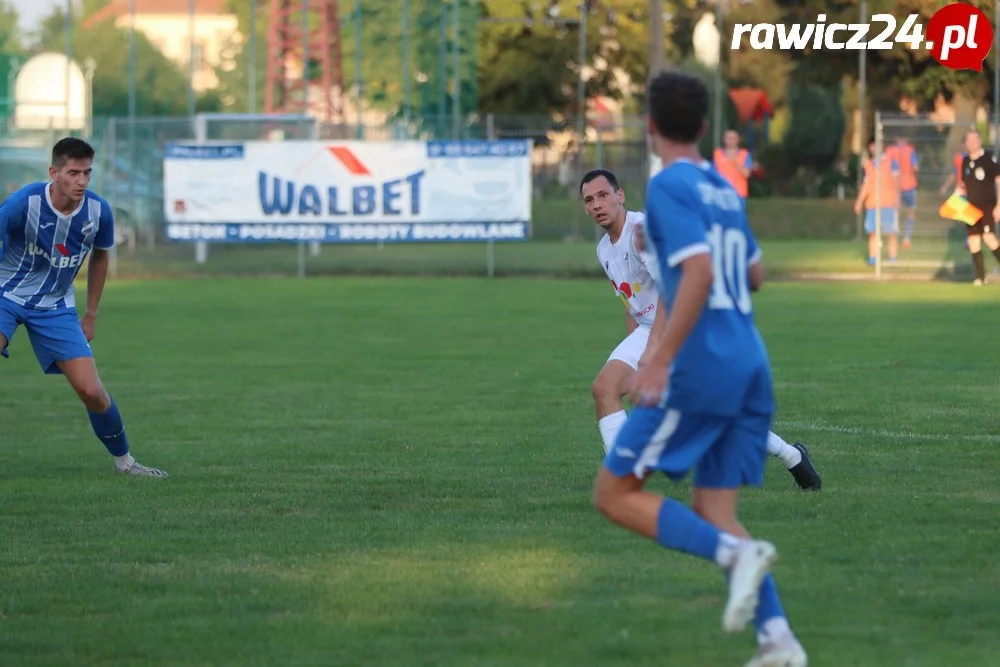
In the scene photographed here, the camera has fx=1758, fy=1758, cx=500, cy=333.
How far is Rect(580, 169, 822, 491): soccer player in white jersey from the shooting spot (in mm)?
8539

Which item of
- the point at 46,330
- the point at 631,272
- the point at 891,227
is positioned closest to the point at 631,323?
the point at 631,272

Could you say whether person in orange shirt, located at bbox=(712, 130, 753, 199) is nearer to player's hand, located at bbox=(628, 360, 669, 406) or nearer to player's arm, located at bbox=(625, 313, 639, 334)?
player's arm, located at bbox=(625, 313, 639, 334)

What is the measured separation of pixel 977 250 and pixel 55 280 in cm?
1826

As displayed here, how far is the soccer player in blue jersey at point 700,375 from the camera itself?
→ 5.20 metres

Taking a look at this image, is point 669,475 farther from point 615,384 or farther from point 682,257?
point 615,384

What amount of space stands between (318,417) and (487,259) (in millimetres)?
18863

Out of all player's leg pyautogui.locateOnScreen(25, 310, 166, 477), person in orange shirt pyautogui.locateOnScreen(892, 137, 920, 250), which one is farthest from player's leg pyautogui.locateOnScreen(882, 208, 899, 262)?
player's leg pyautogui.locateOnScreen(25, 310, 166, 477)

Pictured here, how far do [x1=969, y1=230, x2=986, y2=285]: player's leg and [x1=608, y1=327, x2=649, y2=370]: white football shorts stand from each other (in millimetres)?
17300

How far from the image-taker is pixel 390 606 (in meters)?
6.43

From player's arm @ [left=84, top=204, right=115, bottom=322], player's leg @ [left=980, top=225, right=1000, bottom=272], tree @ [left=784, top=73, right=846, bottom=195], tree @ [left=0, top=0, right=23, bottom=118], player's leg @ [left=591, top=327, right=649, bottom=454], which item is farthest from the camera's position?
tree @ [left=784, top=73, right=846, bottom=195]

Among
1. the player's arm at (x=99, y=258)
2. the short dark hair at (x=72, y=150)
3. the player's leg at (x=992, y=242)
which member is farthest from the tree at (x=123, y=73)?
the short dark hair at (x=72, y=150)

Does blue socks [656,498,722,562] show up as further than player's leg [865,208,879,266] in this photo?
No

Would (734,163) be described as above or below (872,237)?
above

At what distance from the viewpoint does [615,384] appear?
873 centimetres
